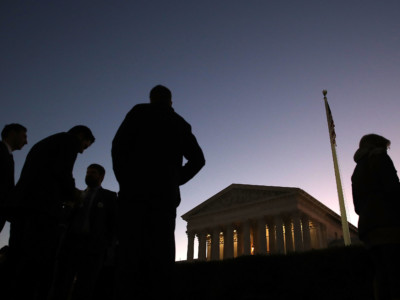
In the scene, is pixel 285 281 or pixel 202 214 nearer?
pixel 285 281

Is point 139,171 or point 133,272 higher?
point 139,171

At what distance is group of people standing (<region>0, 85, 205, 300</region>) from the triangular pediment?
37.1 m

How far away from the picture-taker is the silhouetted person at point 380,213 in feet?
12.9

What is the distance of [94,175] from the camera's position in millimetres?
5895

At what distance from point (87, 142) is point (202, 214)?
44278 mm

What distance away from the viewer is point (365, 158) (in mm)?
4730

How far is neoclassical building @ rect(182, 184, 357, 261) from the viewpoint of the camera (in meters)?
39.2

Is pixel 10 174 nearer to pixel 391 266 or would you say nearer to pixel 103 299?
pixel 103 299

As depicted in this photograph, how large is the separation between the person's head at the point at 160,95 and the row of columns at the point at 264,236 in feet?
114

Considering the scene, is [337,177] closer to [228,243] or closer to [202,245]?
[228,243]

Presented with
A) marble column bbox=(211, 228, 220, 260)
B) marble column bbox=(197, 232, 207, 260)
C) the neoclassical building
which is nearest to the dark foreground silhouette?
the neoclassical building

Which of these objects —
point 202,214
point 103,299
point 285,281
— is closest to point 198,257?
point 202,214

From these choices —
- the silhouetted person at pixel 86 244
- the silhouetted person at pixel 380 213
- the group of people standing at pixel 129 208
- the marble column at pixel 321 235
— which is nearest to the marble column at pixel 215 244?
the marble column at pixel 321 235

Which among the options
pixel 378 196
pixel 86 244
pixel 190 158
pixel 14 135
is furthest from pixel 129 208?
pixel 378 196
